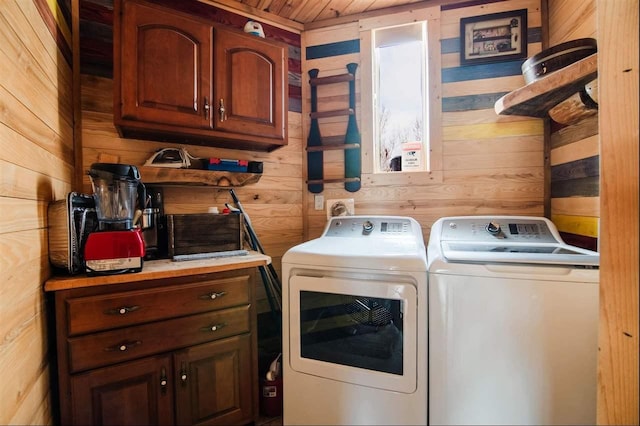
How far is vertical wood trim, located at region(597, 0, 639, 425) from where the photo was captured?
401 millimetres

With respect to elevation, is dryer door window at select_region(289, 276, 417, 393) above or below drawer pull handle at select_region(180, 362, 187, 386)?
above

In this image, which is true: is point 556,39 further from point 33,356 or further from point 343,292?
point 33,356

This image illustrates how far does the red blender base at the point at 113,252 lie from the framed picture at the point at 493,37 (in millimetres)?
2175

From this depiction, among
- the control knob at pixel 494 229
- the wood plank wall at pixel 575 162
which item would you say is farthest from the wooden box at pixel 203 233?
the wood plank wall at pixel 575 162

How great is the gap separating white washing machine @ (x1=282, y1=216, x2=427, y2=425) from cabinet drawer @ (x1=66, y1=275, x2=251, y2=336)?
287mm

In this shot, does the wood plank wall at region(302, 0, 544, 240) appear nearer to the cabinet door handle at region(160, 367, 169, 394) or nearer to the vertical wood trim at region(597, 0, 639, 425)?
the cabinet door handle at region(160, 367, 169, 394)

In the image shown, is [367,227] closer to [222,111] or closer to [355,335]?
[355,335]

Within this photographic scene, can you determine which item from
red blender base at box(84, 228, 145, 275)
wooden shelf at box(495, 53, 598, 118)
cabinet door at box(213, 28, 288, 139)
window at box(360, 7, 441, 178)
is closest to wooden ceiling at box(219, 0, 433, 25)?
window at box(360, 7, 441, 178)

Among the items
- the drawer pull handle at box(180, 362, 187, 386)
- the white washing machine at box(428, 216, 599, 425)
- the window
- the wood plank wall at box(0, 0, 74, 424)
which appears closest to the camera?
the wood plank wall at box(0, 0, 74, 424)

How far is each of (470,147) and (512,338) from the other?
1.30m

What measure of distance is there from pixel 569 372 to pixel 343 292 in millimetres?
810

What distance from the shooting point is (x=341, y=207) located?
2.17 metres

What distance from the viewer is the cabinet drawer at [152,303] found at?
1173mm

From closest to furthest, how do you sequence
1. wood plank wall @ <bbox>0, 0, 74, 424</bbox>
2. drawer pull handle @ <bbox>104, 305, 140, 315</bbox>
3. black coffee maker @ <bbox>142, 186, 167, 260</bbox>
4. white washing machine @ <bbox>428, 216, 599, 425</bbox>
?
wood plank wall @ <bbox>0, 0, 74, 424</bbox> < white washing machine @ <bbox>428, 216, 599, 425</bbox> < drawer pull handle @ <bbox>104, 305, 140, 315</bbox> < black coffee maker @ <bbox>142, 186, 167, 260</bbox>
